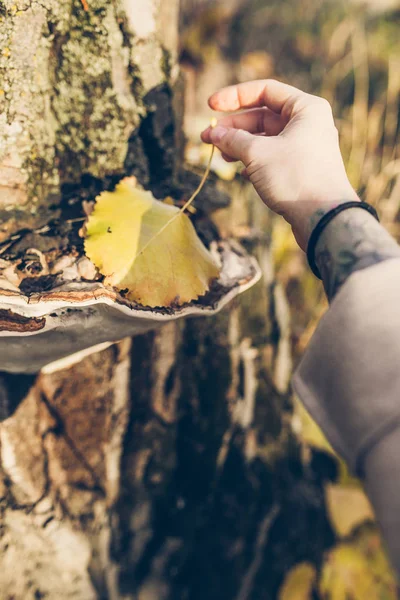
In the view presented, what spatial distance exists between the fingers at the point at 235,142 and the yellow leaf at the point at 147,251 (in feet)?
0.68

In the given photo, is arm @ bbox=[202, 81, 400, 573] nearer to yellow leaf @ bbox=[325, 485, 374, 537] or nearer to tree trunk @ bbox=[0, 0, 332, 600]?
tree trunk @ bbox=[0, 0, 332, 600]

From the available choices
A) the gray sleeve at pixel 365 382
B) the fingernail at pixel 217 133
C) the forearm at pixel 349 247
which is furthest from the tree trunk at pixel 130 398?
the gray sleeve at pixel 365 382

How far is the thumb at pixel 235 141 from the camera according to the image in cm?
100

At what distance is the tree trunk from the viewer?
1154 millimetres

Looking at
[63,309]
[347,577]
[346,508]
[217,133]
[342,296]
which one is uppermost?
[217,133]

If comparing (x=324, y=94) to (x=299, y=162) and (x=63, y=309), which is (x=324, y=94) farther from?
(x=63, y=309)

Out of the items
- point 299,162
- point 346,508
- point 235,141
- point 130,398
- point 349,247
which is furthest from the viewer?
point 346,508

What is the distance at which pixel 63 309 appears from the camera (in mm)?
853

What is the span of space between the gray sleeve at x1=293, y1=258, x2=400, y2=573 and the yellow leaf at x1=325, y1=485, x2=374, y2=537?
2.01 meters

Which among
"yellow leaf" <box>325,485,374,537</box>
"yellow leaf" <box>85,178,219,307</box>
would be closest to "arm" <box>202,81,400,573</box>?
"yellow leaf" <box>85,178,219,307</box>

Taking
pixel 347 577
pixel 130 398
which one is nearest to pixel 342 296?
pixel 130 398

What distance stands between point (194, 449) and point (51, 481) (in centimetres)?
60

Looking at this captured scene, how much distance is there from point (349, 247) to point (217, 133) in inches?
20.5

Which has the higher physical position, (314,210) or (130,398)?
(314,210)
